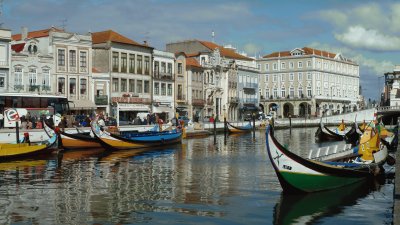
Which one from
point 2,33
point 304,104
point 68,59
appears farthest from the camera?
point 304,104

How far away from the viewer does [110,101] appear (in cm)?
5462

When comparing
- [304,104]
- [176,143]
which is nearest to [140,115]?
[176,143]

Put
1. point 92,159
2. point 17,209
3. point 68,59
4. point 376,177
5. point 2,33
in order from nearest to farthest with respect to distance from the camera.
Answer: point 17,209, point 376,177, point 92,159, point 2,33, point 68,59

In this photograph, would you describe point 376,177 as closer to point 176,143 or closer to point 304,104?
point 176,143

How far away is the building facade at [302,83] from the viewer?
3999 inches

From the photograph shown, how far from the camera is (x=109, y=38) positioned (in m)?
55.8

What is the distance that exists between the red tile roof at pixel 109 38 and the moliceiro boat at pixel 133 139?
61.8ft

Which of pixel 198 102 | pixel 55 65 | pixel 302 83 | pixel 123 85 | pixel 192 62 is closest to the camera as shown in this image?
pixel 55 65

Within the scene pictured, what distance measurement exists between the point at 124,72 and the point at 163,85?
7.19 metres

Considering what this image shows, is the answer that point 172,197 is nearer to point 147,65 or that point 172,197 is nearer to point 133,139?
point 133,139

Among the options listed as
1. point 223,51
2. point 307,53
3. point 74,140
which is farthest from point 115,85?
point 307,53

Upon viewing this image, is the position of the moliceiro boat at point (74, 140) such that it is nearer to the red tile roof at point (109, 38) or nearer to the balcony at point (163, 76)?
the red tile roof at point (109, 38)

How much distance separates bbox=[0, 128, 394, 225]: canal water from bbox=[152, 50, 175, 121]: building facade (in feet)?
117

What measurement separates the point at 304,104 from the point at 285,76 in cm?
686
